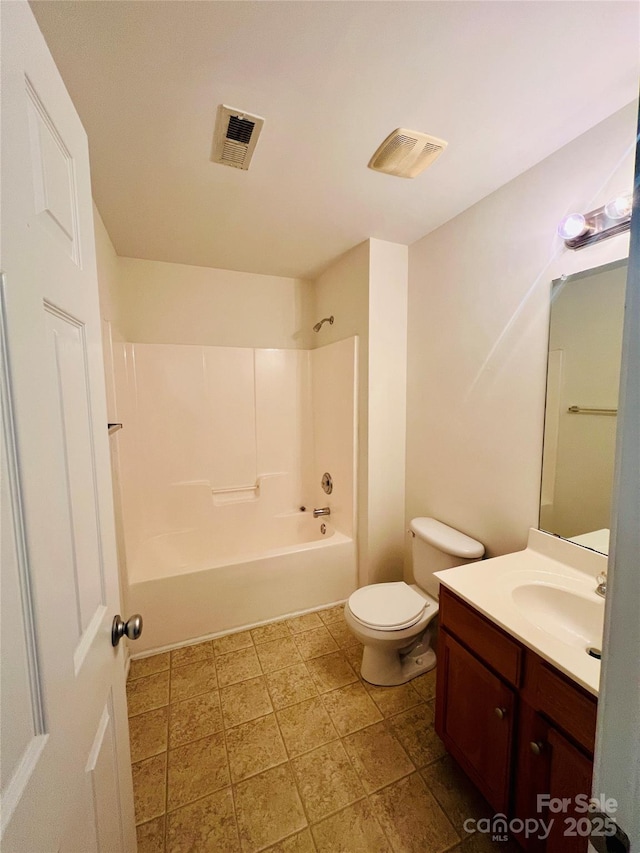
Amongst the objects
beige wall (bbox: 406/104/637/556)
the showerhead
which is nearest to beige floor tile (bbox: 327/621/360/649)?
beige wall (bbox: 406/104/637/556)

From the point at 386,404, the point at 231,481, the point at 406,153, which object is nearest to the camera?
the point at 406,153

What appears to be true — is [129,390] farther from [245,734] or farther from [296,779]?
[296,779]

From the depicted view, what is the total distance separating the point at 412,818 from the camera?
1.20m

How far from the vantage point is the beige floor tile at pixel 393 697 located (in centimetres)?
→ 162

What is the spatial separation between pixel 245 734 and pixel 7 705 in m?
1.55

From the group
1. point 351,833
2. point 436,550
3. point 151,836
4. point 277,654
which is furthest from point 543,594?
point 151,836

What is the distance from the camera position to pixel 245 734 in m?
1.51

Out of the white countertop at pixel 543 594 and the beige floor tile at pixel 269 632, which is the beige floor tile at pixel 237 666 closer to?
the beige floor tile at pixel 269 632

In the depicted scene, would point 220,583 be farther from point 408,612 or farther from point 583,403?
point 583,403

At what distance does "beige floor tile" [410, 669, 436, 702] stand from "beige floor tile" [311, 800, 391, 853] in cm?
59

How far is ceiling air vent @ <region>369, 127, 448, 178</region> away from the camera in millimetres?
1286

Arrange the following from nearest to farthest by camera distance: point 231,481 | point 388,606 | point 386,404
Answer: point 388,606 < point 386,404 < point 231,481

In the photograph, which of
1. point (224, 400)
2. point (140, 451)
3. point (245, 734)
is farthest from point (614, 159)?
point (140, 451)

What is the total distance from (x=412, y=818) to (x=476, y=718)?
1.42ft
